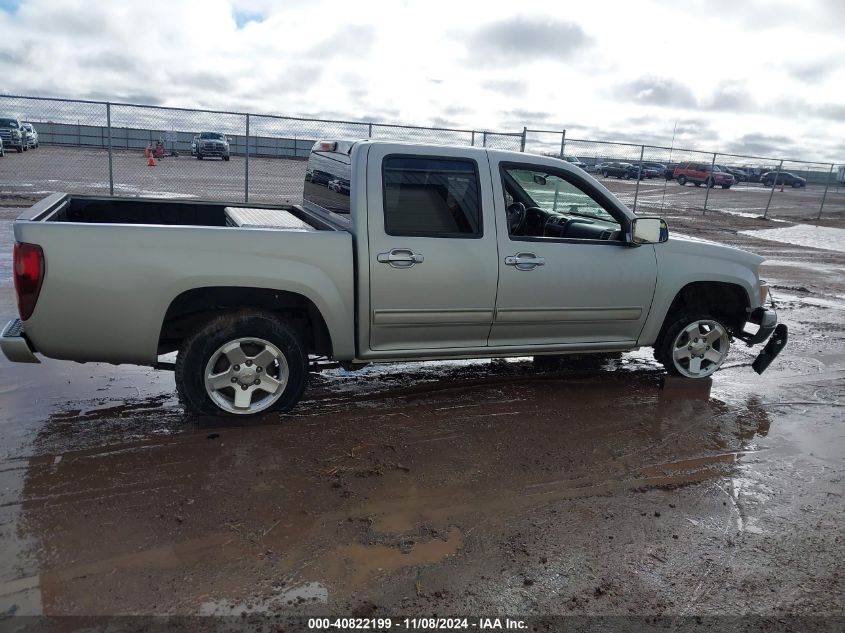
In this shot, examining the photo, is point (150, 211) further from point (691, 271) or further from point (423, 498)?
point (691, 271)

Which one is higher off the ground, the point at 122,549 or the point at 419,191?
the point at 419,191

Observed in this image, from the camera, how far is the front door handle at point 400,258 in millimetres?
4246

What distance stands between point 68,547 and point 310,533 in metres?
1.10

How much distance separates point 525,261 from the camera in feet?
15.2

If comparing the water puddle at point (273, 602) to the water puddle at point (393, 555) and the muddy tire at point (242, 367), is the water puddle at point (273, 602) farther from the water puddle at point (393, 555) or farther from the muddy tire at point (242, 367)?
the muddy tire at point (242, 367)

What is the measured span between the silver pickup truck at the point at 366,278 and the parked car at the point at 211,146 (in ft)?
70.3

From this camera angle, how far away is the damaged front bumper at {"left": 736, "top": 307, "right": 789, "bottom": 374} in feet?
17.9

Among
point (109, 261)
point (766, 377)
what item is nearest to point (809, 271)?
point (766, 377)

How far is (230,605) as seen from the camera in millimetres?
2676

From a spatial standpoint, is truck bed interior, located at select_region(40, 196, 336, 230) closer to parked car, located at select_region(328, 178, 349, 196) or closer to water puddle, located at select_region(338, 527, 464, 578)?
parked car, located at select_region(328, 178, 349, 196)

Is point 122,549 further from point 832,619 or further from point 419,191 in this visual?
point 832,619

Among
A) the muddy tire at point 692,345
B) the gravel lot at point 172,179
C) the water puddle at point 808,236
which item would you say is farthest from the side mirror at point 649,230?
the gravel lot at point 172,179

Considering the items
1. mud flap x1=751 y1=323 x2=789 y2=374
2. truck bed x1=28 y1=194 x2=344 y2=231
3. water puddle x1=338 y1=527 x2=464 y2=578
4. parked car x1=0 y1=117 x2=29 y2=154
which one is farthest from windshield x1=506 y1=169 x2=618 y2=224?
parked car x1=0 y1=117 x2=29 y2=154

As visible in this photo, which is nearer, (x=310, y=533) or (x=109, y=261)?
(x=310, y=533)
